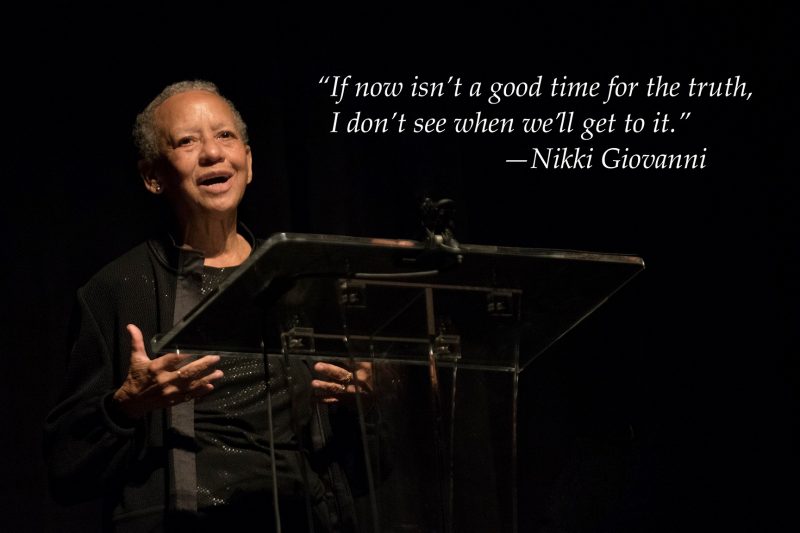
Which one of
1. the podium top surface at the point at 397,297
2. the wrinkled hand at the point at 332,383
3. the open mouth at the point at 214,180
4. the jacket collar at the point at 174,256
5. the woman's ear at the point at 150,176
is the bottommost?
the wrinkled hand at the point at 332,383

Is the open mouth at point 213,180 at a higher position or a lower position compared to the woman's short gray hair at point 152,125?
lower

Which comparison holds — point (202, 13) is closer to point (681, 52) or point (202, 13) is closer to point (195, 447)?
point (681, 52)

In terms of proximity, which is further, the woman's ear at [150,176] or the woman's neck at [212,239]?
the woman's ear at [150,176]

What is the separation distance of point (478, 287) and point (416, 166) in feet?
4.93

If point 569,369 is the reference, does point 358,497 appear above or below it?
below

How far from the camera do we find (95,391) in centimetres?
175

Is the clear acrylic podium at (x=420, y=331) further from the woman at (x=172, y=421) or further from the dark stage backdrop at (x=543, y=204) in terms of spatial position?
the dark stage backdrop at (x=543, y=204)

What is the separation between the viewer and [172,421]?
5.66 ft

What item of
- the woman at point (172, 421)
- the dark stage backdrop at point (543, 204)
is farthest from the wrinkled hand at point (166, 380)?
the dark stage backdrop at point (543, 204)

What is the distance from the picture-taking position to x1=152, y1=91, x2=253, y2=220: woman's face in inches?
79.4

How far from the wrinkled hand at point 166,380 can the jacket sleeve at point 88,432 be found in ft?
0.33

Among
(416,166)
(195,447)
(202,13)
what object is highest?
(202,13)

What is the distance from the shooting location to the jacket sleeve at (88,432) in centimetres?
168

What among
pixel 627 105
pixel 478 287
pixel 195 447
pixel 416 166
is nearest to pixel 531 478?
pixel 416 166
